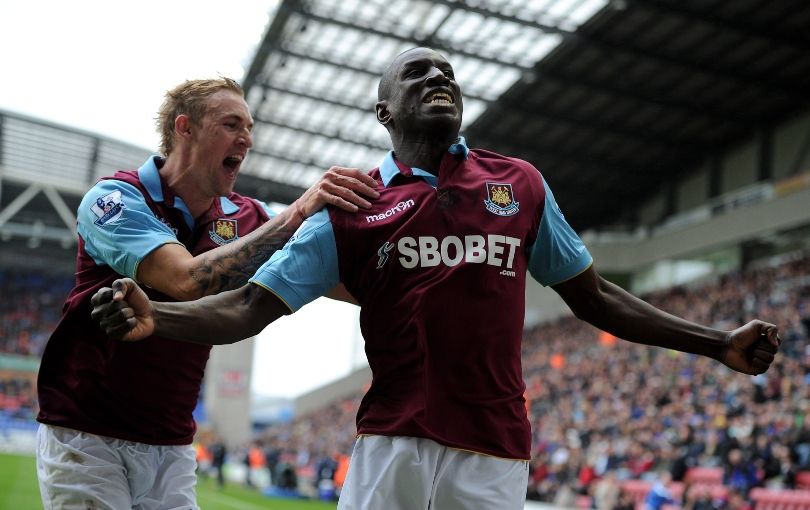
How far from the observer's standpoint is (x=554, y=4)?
27.4 m

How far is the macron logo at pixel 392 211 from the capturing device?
3.02 m

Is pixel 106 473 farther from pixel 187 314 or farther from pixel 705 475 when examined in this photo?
pixel 705 475

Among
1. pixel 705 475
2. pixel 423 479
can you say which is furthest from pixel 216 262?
pixel 705 475

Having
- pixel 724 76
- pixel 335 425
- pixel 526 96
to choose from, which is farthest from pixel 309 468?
pixel 724 76

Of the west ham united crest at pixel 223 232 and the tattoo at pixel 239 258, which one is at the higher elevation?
the west ham united crest at pixel 223 232

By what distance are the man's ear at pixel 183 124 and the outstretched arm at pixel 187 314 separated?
112 cm

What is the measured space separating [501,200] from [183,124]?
151cm

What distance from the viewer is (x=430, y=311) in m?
2.90

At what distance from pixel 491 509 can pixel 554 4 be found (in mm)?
26051

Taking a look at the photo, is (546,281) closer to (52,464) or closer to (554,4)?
(52,464)

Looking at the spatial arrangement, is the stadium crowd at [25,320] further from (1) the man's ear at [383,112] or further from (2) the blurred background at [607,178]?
(1) the man's ear at [383,112]

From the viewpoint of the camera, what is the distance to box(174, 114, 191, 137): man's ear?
3.89m

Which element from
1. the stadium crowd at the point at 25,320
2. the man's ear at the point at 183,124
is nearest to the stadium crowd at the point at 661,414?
the stadium crowd at the point at 25,320

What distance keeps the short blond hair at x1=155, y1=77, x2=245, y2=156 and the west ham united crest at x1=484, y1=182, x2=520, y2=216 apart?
4.49 feet
